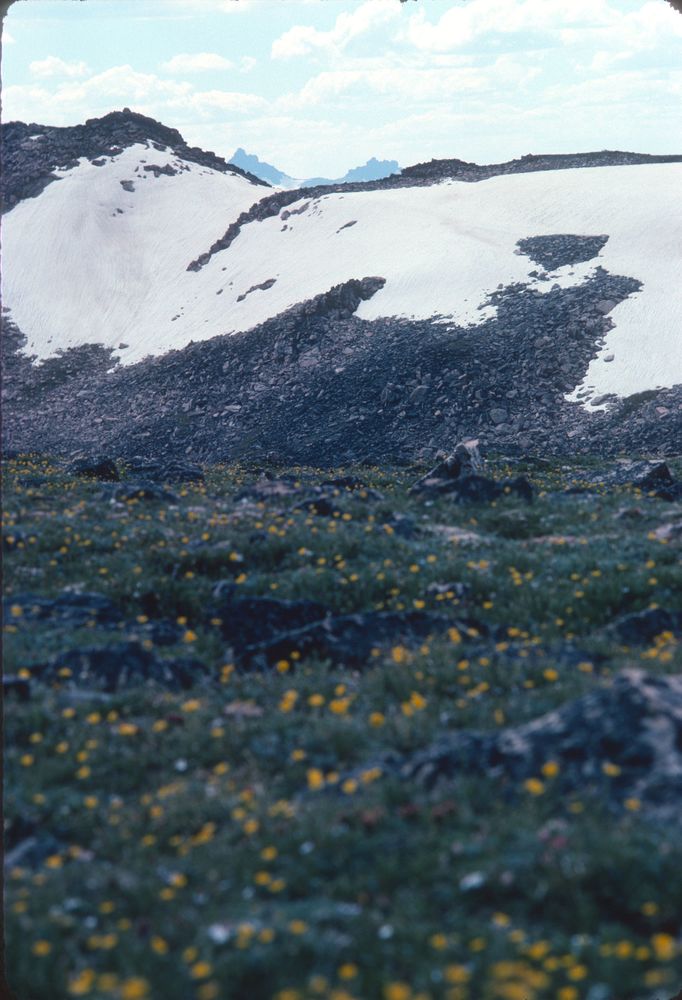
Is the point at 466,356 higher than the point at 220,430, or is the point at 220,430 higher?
the point at 466,356

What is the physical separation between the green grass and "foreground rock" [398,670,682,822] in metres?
0.19

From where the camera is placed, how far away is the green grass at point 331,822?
434cm

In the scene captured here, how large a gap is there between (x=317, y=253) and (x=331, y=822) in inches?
2010

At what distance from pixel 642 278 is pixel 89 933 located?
42.5 metres

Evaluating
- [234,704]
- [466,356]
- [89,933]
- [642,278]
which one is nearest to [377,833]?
[89,933]

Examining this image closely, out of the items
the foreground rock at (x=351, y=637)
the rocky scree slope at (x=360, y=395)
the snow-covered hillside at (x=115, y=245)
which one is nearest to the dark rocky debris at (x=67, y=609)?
the foreground rock at (x=351, y=637)

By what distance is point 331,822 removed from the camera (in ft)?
18.5

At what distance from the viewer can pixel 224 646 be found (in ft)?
31.7

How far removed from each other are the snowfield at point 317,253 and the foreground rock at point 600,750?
3057 cm

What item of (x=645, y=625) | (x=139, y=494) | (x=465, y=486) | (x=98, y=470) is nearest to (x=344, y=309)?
(x=98, y=470)

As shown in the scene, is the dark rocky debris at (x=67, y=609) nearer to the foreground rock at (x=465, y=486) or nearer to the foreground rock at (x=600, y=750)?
the foreground rock at (x=600, y=750)

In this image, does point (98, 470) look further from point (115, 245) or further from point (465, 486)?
point (115, 245)

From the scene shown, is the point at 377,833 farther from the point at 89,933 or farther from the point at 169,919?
the point at 89,933

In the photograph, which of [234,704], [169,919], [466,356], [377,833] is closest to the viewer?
[169,919]
